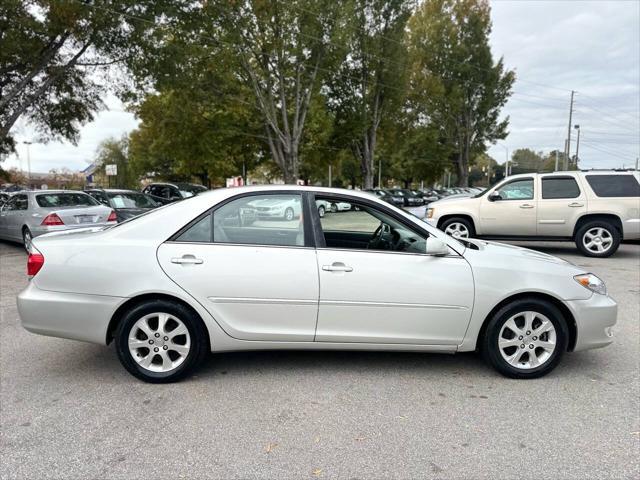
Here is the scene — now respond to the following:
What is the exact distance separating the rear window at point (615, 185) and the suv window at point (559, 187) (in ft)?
1.16

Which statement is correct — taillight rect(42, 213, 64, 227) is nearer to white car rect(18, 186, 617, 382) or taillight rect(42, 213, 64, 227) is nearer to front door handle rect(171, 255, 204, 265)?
white car rect(18, 186, 617, 382)

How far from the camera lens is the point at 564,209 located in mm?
9914

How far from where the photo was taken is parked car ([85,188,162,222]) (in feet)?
41.3

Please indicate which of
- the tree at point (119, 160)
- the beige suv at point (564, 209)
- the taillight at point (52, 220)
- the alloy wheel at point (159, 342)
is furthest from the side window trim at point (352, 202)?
the tree at point (119, 160)

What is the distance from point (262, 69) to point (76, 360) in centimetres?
1840

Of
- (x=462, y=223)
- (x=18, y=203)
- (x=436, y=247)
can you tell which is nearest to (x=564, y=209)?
(x=462, y=223)

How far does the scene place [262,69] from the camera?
20.5 meters

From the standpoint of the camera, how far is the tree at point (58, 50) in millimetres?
12305

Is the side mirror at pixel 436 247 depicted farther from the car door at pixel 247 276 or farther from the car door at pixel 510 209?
the car door at pixel 510 209

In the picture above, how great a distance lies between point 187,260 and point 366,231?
6.18ft

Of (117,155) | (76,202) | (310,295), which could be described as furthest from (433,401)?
(117,155)

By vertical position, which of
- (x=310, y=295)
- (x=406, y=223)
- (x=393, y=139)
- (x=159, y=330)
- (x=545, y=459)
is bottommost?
(x=545, y=459)

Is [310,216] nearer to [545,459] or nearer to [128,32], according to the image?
[545,459]

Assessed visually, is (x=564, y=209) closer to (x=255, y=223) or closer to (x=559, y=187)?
(x=559, y=187)
